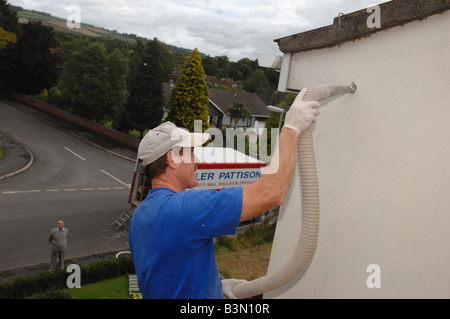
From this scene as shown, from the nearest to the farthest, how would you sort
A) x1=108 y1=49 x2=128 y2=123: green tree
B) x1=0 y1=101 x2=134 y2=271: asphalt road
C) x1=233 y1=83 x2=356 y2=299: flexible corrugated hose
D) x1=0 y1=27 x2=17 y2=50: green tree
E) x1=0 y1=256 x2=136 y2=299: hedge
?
1. x1=233 y1=83 x2=356 y2=299: flexible corrugated hose
2. x1=0 y1=256 x2=136 y2=299: hedge
3. x1=0 y1=101 x2=134 y2=271: asphalt road
4. x1=108 y1=49 x2=128 y2=123: green tree
5. x1=0 y1=27 x2=17 y2=50: green tree

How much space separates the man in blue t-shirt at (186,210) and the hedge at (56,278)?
8.40m

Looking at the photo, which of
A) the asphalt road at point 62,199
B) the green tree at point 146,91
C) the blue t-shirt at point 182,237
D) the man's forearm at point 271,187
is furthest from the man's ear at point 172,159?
the green tree at point 146,91

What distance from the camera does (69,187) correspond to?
20.2m

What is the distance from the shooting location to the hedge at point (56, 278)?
9227mm

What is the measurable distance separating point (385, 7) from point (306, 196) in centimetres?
238

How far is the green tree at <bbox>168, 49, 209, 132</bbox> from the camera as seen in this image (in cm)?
3206

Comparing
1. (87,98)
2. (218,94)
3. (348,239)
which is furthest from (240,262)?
(218,94)

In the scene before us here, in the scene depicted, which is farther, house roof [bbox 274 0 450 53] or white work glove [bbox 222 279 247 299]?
house roof [bbox 274 0 450 53]

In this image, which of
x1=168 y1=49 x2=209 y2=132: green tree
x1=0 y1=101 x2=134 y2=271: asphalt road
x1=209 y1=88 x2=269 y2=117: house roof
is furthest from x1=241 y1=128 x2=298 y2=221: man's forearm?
x1=209 y1=88 x2=269 y2=117: house roof

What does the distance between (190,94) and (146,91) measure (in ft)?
12.8

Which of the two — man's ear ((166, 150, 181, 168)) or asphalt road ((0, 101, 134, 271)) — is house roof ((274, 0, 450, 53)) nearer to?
man's ear ((166, 150, 181, 168))

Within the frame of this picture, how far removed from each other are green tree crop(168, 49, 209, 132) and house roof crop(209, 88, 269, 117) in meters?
18.4

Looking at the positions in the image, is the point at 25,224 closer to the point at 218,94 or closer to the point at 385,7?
the point at 385,7

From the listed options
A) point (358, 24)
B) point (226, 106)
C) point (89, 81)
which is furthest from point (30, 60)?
point (358, 24)
